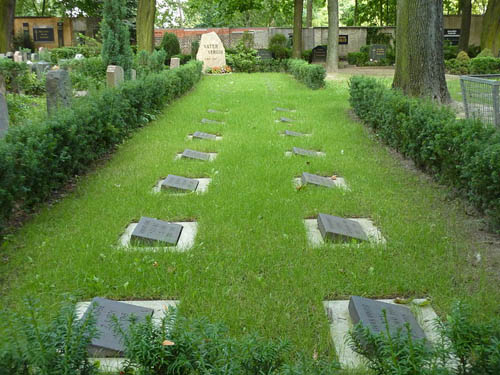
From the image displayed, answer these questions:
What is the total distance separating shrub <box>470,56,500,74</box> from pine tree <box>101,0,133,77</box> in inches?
580

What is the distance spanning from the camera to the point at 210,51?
26.3 meters

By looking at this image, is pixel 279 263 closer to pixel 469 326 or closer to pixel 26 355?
pixel 469 326

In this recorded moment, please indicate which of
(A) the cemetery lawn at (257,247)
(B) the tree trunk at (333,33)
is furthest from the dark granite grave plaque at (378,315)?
(B) the tree trunk at (333,33)

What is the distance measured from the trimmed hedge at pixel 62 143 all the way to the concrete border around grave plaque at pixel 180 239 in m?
1.06

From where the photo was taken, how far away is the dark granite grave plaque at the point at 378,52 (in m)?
32.2

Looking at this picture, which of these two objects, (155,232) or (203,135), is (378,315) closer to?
(155,232)

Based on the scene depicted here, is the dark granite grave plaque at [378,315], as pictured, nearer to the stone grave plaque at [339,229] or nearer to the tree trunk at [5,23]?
the stone grave plaque at [339,229]

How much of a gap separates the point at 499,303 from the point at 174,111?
10356 mm

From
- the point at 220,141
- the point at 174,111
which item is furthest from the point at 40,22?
the point at 220,141

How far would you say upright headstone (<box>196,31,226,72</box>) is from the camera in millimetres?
26141

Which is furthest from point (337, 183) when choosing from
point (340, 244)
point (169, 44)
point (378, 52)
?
point (378, 52)

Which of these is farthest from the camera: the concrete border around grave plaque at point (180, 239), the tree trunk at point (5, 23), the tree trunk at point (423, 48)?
the tree trunk at point (5, 23)

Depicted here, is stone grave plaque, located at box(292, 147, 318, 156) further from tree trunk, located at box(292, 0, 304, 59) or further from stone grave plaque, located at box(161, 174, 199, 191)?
tree trunk, located at box(292, 0, 304, 59)

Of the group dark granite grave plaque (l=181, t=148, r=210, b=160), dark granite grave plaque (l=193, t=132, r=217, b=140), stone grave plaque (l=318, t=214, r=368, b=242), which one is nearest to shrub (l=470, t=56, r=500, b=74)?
dark granite grave plaque (l=193, t=132, r=217, b=140)
